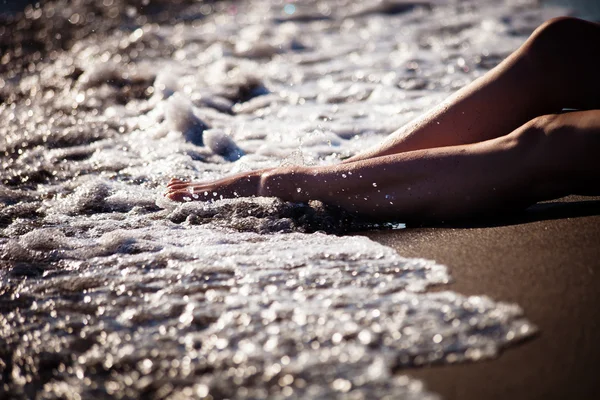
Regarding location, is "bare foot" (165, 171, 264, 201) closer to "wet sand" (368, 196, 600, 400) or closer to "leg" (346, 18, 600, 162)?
"leg" (346, 18, 600, 162)

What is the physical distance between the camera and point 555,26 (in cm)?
231

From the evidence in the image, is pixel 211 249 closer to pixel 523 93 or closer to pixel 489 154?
pixel 489 154

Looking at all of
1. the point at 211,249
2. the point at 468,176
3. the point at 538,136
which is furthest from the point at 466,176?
the point at 211,249

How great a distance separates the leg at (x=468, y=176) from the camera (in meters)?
2.06

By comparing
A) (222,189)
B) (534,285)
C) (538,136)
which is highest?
(538,136)

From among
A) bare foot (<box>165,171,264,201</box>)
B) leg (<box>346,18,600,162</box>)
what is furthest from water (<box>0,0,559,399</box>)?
leg (<box>346,18,600,162</box>)

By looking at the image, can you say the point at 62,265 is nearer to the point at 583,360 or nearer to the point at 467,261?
the point at 467,261

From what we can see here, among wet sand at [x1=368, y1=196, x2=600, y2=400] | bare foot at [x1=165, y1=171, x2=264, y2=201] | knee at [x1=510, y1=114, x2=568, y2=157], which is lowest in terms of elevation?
bare foot at [x1=165, y1=171, x2=264, y2=201]

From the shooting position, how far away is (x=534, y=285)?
1691 millimetres

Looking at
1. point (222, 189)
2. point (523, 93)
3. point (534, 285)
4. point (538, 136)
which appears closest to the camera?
point (534, 285)

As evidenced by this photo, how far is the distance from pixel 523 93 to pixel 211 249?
124 centimetres

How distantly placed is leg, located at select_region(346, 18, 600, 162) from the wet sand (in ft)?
1.16

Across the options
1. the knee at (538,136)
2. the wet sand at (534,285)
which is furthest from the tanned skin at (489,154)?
the wet sand at (534,285)

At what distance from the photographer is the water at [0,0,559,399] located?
146cm
